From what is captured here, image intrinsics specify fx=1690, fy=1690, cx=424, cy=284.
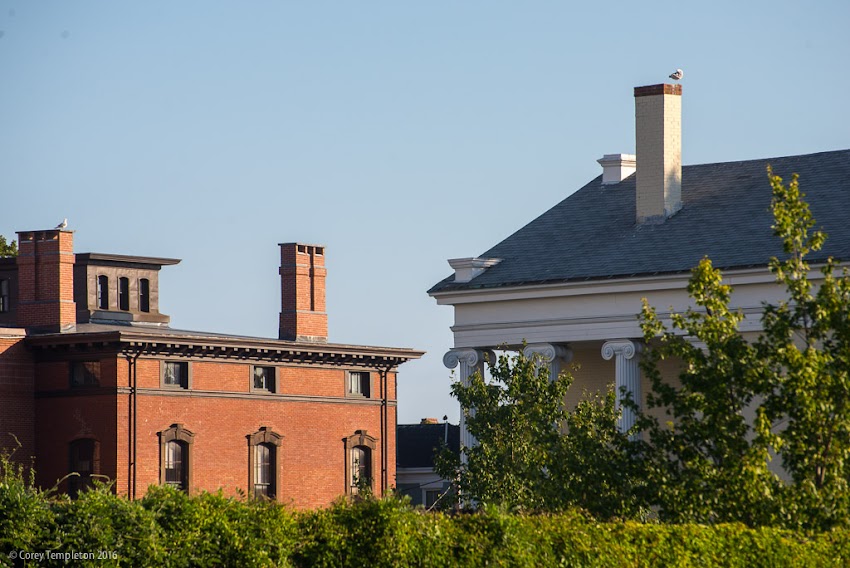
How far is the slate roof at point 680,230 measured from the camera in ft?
158

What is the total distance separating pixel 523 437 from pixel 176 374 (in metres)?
31.9

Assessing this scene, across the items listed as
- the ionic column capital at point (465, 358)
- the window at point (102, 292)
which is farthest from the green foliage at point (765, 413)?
the window at point (102, 292)

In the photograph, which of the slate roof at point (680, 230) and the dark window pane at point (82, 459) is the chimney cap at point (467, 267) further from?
the dark window pane at point (82, 459)

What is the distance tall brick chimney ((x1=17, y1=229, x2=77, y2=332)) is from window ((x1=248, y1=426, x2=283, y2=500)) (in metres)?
9.32

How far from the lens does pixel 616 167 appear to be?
56062 millimetres

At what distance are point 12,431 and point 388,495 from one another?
5086 centimetres

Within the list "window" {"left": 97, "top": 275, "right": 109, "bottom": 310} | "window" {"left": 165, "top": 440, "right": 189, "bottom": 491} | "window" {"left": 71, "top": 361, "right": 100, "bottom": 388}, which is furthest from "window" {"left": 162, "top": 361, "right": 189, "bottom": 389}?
"window" {"left": 97, "top": 275, "right": 109, "bottom": 310}

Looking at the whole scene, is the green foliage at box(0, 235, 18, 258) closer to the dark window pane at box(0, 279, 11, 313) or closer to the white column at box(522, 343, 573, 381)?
the dark window pane at box(0, 279, 11, 313)

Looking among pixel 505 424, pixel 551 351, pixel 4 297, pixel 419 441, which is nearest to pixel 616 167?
pixel 551 351

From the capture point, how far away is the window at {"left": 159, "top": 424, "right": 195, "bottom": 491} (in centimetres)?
6906

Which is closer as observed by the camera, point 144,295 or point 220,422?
point 220,422

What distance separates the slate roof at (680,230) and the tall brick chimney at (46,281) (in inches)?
981

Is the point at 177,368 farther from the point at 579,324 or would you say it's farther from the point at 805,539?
the point at 805,539

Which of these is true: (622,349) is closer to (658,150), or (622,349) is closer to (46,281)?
(658,150)
